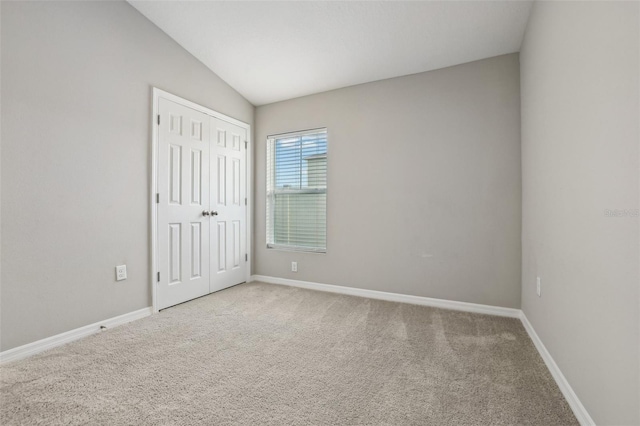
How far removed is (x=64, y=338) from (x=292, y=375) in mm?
1778

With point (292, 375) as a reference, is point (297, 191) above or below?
above

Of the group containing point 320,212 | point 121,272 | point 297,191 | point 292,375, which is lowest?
point 292,375

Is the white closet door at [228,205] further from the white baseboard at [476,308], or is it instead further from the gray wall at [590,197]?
the gray wall at [590,197]

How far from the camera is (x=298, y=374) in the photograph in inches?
65.7

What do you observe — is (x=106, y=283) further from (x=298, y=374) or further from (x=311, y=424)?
(x=311, y=424)

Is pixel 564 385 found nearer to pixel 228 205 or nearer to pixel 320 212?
pixel 320 212

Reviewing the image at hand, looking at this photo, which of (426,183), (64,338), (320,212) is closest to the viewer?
(64,338)

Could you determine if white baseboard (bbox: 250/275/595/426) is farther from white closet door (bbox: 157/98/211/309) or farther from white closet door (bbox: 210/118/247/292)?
white closet door (bbox: 157/98/211/309)

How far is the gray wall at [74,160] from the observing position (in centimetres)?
185

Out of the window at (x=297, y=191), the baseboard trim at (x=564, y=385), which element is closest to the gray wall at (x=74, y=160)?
the window at (x=297, y=191)

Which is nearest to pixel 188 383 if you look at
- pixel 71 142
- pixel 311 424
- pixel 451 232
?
pixel 311 424

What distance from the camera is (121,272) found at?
2434 mm

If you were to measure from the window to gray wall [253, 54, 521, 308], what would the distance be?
0.12 m

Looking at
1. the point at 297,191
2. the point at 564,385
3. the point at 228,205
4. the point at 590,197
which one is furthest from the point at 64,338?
the point at 590,197
